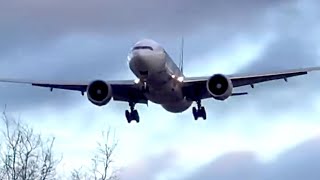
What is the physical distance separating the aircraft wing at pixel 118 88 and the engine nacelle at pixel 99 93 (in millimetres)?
881

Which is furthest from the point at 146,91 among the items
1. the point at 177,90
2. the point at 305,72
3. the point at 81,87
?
the point at 305,72

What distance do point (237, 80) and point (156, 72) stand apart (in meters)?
6.41

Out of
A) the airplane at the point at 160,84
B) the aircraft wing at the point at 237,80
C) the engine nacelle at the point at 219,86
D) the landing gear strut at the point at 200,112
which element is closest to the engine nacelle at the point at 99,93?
the airplane at the point at 160,84

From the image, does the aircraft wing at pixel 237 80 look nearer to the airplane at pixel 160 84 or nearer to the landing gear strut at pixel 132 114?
the airplane at pixel 160 84

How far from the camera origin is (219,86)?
4706cm

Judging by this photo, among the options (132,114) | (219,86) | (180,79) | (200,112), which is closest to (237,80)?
(219,86)

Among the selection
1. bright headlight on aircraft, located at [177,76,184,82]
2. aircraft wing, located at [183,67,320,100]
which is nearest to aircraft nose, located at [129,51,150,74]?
bright headlight on aircraft, located at [177,76,184,82]

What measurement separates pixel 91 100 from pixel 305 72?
39.9ft

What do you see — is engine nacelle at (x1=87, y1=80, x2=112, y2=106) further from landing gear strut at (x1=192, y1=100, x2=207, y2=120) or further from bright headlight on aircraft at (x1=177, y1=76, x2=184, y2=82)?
landing gear strut at (x1=192, y1=100, x2=207, y2=120)

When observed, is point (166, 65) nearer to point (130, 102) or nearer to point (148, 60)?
point (148, 60)

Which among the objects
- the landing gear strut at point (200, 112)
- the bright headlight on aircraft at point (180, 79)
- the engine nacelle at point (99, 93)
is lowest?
the engine nacelle at point (99, 93)

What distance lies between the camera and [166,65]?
4669cm

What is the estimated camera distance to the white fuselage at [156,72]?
45.6 metres

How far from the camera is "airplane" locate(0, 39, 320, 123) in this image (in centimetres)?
4591
